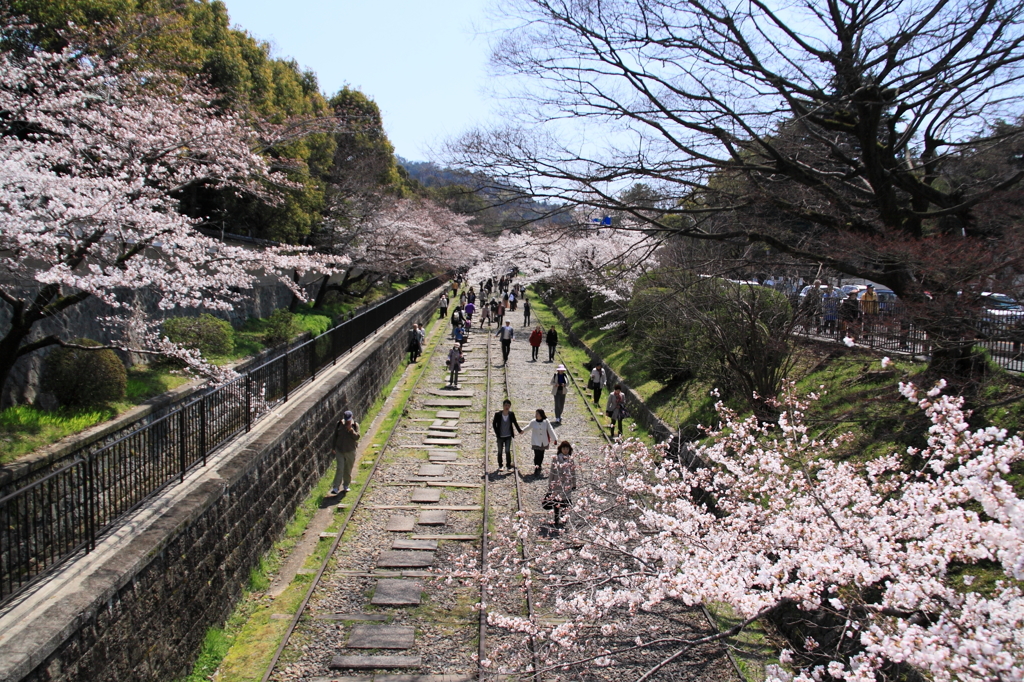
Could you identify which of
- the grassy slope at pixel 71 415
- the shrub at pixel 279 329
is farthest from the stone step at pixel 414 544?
the shrub at pixel 279 329

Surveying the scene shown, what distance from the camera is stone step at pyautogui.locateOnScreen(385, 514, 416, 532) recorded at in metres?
10.1

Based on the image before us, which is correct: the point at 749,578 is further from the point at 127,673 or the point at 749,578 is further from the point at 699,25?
the point at 699,25

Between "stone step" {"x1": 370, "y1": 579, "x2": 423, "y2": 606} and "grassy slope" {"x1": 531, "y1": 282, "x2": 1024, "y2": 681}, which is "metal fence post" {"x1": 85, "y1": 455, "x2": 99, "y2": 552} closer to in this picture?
"stone step" {"x1": 370, "y1": 579, "x2": 423, "y2": 606}

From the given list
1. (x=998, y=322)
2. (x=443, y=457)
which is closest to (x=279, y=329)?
(x=443, y=457)

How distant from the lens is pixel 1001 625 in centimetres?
367

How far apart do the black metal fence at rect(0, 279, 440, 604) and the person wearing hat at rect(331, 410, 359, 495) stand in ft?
3.75

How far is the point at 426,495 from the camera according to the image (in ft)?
37.6

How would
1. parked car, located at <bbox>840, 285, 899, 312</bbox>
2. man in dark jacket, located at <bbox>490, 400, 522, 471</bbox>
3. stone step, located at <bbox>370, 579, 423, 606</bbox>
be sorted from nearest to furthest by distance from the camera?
stone step, located at <bbox>370, 579, 423, 606</bbox> < parked car, located at <bbox>840, 285, 899, 312</bbox> < man in dark jacket, located at <bbox>490, 400, 522, 471</bbox>

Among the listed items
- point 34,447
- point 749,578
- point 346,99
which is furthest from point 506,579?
point 346,99

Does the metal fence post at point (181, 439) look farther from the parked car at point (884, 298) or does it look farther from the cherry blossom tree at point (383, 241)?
the cherry blossom tree at point (383, 241)

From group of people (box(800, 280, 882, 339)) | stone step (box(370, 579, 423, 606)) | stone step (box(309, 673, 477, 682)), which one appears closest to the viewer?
stone step (box(309, 673, 477, 682))

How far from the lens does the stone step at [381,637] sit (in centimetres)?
711

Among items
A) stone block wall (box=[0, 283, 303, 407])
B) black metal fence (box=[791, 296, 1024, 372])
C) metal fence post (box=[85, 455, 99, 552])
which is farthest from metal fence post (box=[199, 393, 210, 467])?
black metal fence (box=[791, 296, 1024, 372])

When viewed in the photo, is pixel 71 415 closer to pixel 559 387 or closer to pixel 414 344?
pixel 559 387
